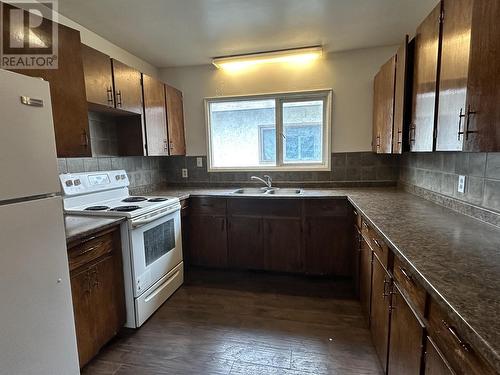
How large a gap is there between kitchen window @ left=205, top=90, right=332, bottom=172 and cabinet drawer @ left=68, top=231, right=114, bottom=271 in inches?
71.8

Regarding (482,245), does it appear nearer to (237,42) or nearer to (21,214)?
(21,214)

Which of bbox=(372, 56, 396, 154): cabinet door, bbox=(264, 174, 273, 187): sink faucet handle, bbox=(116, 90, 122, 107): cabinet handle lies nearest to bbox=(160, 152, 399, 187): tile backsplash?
bbox=(264, 174, 273, 187): sink faucet handle

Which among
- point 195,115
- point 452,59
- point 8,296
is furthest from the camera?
point 195,115

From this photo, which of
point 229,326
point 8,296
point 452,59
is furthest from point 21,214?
point 452,59

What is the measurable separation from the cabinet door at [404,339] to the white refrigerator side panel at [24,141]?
165 cm

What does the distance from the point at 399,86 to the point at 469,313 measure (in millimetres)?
1825

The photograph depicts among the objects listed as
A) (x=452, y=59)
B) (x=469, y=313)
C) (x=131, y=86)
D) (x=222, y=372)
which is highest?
(x=131, y=86)

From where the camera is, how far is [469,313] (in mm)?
698

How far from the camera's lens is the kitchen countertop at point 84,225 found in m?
1.50

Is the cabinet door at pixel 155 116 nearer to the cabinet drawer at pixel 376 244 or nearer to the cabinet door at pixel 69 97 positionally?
the cabinet door at pixel 69 97

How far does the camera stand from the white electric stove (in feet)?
6.35

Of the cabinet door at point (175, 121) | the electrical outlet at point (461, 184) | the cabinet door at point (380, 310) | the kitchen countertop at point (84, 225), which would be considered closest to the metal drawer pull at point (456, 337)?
the cabinet door at point (380, 310)

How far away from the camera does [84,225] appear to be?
1678 mm

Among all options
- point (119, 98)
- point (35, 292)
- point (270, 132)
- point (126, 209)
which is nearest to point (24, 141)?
point (35, 292)
